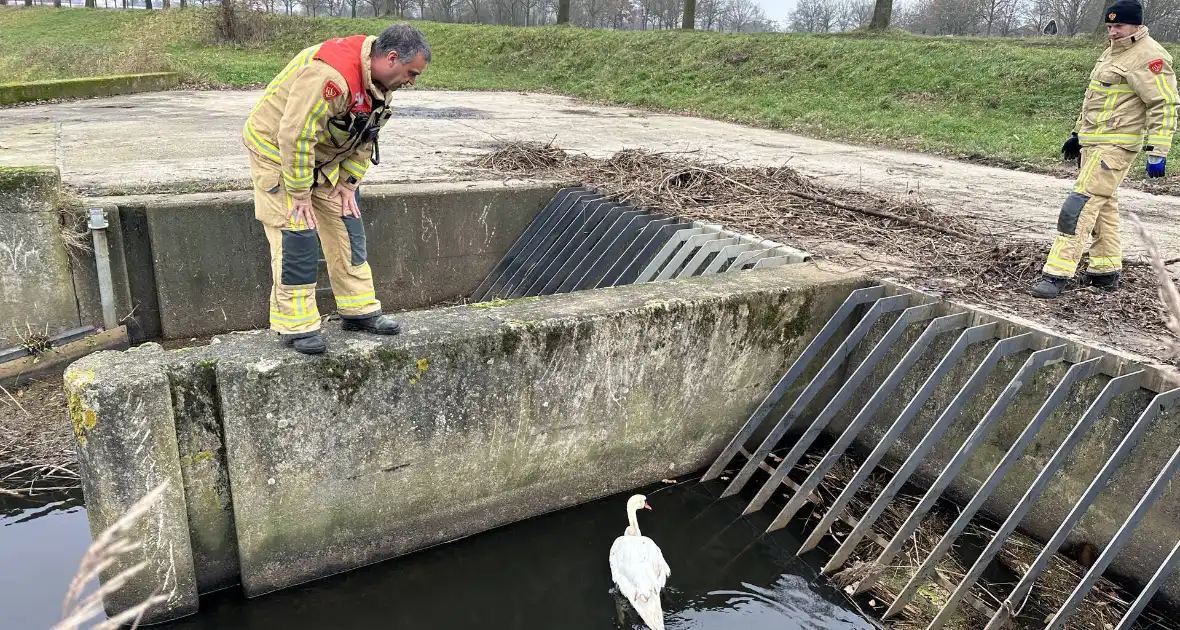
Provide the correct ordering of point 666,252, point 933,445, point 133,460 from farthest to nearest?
point 666,252 < point 933,445 < point 133,460

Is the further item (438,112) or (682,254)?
(438,112)

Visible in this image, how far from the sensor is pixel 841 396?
511 centimetres

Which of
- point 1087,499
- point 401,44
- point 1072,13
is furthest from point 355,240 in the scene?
point 1072,13

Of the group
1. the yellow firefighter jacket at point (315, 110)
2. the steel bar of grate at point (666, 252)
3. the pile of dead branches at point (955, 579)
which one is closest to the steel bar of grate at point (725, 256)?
the steel bar of grate at point (666, 252)

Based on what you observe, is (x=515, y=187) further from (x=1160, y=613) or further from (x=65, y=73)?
(x=65, y=73)

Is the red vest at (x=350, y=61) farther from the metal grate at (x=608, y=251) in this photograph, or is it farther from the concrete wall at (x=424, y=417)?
the metal grate at (x=608, y=251)

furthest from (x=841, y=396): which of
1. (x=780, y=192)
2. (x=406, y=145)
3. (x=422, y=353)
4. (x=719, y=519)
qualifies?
(x=406, y=145)

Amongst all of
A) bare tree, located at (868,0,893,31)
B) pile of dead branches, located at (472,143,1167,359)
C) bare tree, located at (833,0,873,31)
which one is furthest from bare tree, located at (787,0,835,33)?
pile of dead branches, located at (472,143,1167,359)

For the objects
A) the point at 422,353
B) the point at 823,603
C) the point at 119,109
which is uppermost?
the point at 119,109

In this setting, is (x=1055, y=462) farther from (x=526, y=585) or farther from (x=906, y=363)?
(x=526, y=585)

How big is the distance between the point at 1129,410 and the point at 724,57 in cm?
1773

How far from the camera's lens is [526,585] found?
4449 millimetres

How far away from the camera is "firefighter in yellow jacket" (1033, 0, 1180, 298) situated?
498 cm

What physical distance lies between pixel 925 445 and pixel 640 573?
1.82 m
